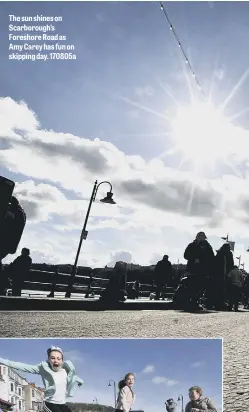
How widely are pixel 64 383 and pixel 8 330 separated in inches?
137

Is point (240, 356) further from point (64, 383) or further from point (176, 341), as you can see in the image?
point (64, 383)

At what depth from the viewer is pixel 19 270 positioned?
15781 millimetres

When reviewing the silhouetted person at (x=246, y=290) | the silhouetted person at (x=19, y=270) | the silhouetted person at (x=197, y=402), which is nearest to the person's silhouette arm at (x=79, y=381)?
the silhouetted person at (x=197, y=402)

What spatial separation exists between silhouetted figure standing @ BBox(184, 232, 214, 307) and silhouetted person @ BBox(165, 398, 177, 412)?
9.95m

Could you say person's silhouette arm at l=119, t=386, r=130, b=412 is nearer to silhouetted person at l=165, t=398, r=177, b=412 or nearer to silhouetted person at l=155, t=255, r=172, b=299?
silhouetted person at l=165, t=398, r=177, b=412

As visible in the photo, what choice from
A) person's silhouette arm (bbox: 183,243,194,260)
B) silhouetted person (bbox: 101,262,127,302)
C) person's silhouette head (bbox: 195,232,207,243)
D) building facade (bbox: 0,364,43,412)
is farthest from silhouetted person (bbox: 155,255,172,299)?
building facade (bbox: 0,364,43,412)

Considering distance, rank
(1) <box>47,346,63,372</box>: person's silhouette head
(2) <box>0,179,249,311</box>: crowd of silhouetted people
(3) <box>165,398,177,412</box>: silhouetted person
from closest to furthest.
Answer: (3) <box>165,398,177,412</box>: silhouetted person
(1) <box>47,346,63,372</box>: person's silhouette head
(2) <box>0,179,249,311</box>: crowd of silhouetted people

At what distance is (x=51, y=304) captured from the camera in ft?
42.6

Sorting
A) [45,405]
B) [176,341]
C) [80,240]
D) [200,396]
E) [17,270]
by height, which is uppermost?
[80,240]

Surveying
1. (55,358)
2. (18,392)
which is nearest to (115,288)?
(55,358)

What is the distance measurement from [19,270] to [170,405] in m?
12.5

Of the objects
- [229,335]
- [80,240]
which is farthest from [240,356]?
[80,240]

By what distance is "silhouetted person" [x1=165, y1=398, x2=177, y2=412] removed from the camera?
147 inches

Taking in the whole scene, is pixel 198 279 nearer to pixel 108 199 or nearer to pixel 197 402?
pixel 108 199
